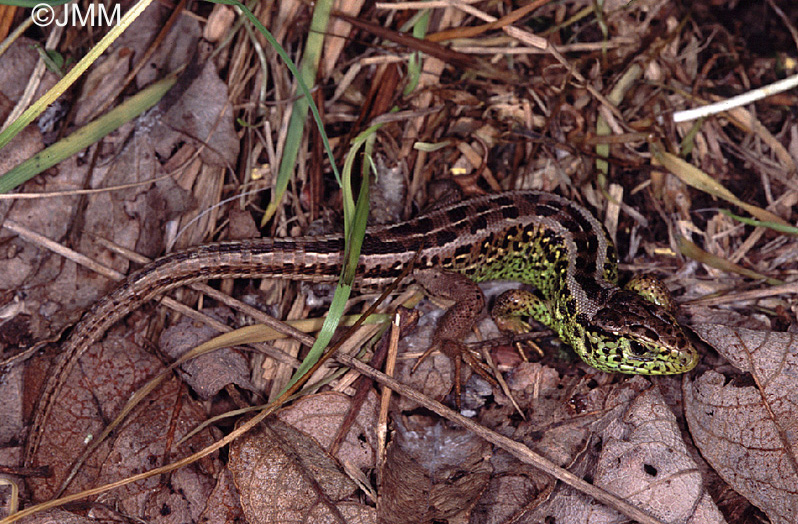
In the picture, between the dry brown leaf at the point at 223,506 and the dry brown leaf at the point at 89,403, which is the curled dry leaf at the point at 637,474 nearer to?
the dry brown leaf at the point at 223,506

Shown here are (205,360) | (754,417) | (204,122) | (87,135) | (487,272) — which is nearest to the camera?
(754,417)

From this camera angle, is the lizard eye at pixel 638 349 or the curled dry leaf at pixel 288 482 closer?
the curled dry leaf at pixel 288 482

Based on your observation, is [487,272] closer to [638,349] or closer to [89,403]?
[638,349]

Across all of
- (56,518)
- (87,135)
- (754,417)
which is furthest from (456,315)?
(87,135)

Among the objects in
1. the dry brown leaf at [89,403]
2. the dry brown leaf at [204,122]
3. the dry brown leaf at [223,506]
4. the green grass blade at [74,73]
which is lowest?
the dry brown leaf at [223,506]

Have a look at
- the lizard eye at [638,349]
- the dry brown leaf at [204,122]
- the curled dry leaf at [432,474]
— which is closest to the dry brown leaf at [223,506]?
the curled dry leaf at [432,474]

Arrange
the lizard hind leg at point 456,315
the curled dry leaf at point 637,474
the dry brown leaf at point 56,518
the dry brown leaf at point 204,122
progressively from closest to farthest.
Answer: the curled dry leaf at point 637,474, the dry brown leaf at point 56,518, the lizard hind leg at point 456,315, the dry brown leaf at point 204,122

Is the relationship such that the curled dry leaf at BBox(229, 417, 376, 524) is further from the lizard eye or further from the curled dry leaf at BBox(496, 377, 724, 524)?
the lizard eye
